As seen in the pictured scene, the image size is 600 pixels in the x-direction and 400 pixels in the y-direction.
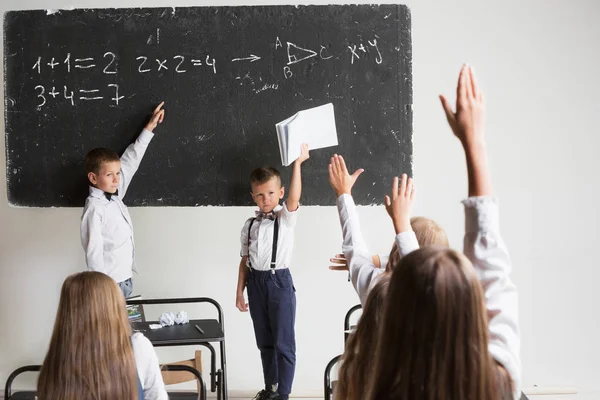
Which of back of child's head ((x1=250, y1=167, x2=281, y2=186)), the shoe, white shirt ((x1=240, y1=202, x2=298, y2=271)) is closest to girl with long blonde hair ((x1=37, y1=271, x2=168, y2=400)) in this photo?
back of child's head ((x1=250, y1=167, x2=281, y2=186))

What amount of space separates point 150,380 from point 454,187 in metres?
2.43

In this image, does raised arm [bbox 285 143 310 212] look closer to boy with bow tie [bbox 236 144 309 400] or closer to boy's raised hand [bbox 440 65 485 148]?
boy with bow tie [bbox 236 144 309 400]

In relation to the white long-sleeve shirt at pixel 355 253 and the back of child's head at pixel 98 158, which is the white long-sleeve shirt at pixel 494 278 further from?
the back of child's head at pixel 98 158

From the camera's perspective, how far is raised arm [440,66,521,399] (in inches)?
51.9

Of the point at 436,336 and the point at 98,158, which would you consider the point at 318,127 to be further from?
the point at 436,336

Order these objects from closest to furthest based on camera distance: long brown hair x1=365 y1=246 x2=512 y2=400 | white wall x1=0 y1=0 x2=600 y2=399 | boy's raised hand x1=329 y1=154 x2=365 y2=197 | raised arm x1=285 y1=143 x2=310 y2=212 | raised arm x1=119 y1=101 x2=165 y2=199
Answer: long brown hair x1=365 y1=246 x2=512 y2=400 → boy's raised hand x1=329 y1=154 x2=365 y2=197 → raised arm x1=285 y1=143 x2=310 y2=212 → raised arm x1=119 y1=101 x2=165 y2=199 → white wall x1=0 y1=0 x2=600 y2=399

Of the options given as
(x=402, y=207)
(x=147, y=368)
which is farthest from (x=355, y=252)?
(x=147, y=368)

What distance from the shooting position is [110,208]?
3.56 meters

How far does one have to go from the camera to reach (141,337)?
2.12 metres

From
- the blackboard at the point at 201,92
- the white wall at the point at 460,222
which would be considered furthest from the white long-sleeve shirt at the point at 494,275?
the white wall at the point at 460,222

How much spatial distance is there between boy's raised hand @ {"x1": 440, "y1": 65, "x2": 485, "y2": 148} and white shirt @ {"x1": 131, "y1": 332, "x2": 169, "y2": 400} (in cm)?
123

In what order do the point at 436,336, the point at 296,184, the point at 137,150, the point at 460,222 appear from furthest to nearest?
the point at 460,222 → the point at 137,150 → the point at 296,184 → the point at 436,336

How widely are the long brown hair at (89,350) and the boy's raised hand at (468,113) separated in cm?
116

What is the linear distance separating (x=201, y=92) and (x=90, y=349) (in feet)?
6.16
